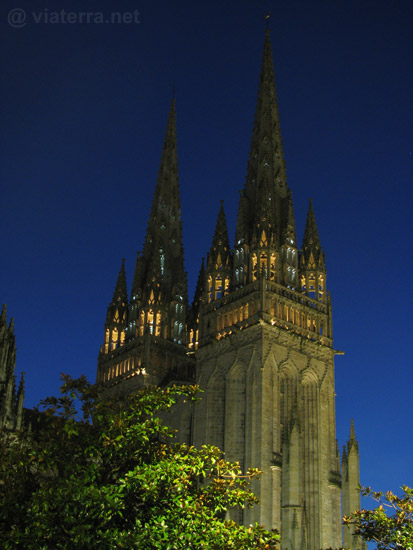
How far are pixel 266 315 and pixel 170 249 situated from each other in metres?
24.6

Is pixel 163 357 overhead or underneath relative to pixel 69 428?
overhead

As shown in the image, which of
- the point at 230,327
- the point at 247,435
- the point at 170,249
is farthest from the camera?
the point at 170,249

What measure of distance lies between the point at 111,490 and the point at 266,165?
55860 mm

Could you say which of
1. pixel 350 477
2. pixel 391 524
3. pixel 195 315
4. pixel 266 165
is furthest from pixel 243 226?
pixel 391 524

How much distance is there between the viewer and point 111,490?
2305 centimetres

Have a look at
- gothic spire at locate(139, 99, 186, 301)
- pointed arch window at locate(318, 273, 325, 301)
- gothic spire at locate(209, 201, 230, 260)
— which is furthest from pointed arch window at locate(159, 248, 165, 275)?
pointed arch window at locate(318, 273, 325, 301)

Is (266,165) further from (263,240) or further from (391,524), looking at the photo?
(391,524)

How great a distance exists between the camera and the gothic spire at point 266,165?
72.1 meters

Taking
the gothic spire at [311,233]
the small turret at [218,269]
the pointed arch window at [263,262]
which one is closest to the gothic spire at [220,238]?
the small turret at [218,269]

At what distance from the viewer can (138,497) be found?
25.0m

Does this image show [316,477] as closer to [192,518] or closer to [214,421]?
[214,421]

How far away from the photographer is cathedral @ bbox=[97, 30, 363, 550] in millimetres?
Result: 59844

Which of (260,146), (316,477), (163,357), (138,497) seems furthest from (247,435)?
(138,497)

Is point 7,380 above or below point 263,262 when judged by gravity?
below
